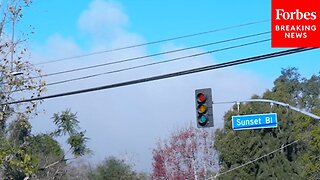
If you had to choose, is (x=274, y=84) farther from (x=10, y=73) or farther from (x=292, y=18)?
(x=292, y=18)

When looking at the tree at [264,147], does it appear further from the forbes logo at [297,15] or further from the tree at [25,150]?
the forbes logo at [297,15]

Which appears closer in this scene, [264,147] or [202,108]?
[202,108]

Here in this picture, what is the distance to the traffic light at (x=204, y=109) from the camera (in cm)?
2248

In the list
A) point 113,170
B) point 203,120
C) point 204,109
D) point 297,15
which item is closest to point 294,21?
point 297,15

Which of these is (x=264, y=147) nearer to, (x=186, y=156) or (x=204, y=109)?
(x=186, y=156)

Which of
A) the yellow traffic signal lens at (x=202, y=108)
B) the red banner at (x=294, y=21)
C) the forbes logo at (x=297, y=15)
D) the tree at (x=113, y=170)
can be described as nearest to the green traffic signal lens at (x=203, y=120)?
the yellow traffic signal lens at (x=202, y=108)

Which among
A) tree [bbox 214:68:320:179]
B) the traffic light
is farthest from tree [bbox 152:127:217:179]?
the traffic light

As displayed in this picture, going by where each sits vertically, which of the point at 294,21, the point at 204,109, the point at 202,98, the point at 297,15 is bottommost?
the point at 204,109

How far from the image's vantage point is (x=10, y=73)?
84.7ft

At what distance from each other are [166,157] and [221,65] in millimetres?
51459

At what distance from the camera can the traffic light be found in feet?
73.8

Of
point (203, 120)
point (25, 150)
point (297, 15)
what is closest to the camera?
point (297, 15)

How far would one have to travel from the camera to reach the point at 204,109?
22.6 meters

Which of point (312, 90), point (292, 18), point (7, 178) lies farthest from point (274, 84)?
point (292, 18)
